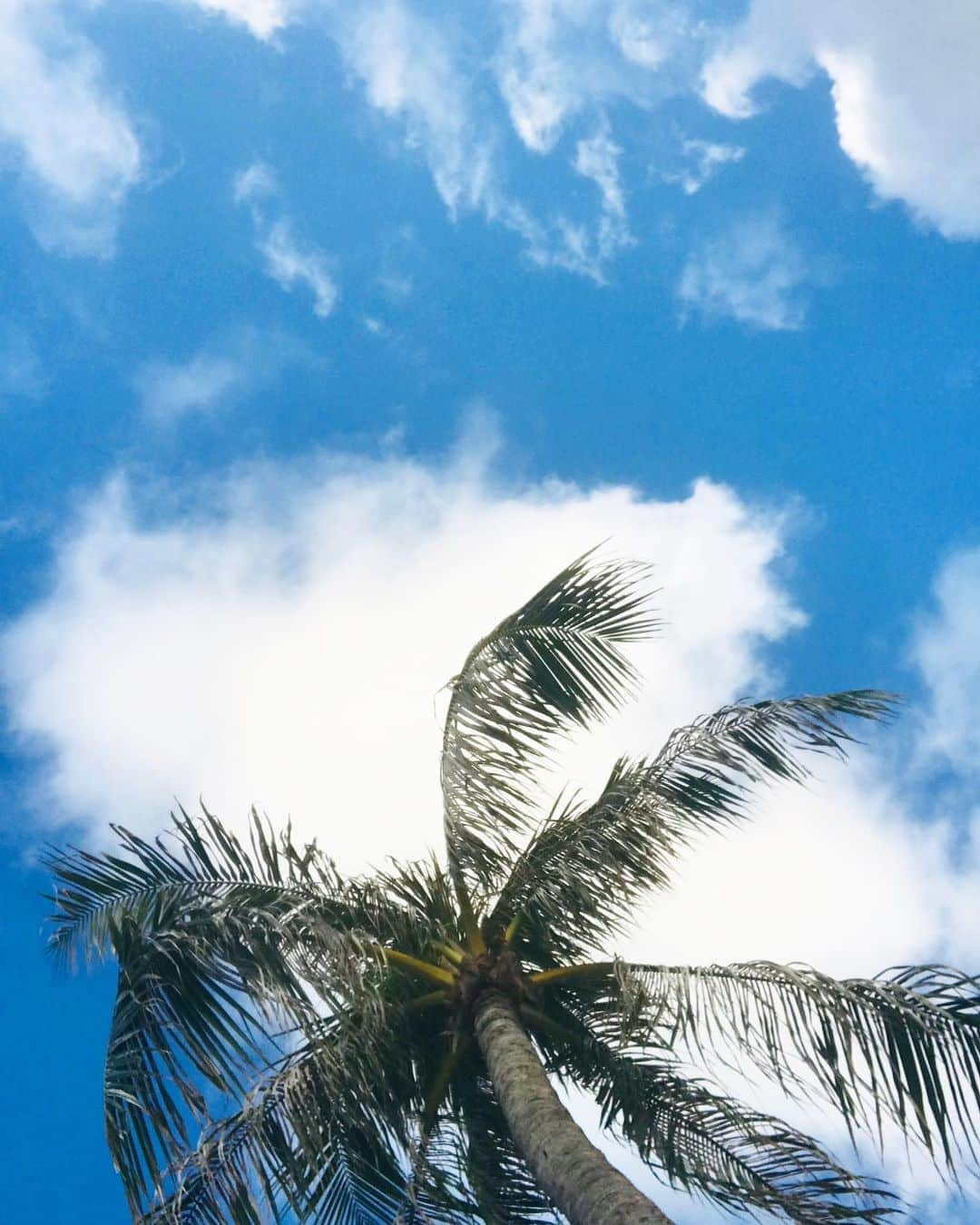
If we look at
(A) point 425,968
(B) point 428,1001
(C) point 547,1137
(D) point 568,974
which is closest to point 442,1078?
(B) point 428,1001

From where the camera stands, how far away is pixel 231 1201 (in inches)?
246

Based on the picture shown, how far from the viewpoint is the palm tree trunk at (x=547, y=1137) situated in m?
5.10

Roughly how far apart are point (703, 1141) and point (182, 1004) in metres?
3.16

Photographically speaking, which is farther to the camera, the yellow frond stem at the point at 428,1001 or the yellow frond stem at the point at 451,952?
the yellow frond stem at the point at 451,952

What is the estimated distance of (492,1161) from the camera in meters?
7.02

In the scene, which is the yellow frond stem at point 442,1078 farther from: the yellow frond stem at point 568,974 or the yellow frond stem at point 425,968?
the yellow frond stem at point 568,974

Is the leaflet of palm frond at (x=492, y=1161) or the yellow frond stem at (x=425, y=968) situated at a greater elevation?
the yellow frond stem at (x=425, y=968)

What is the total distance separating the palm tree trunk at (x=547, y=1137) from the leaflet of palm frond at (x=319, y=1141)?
27.3 inches

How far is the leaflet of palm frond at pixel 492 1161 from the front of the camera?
21.9 feet

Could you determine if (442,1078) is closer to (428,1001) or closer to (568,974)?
(428,1001)

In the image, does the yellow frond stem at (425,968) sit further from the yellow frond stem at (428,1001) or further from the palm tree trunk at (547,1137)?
the palm tree trunk at (547,1137)

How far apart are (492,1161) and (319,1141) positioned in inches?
45.8

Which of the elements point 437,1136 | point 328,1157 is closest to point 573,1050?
point 437,1136

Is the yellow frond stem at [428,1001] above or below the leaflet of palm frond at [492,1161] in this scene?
above
